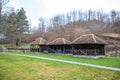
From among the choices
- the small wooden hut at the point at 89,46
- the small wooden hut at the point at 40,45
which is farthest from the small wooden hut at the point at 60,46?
the small wooden hut at the point at 89,46

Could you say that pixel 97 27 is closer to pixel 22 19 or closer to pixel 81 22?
pixel 81 22

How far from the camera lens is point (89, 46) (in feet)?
101

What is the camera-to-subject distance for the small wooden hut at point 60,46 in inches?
1467

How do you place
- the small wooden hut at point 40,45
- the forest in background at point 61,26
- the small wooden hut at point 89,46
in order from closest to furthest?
the small wooden hut at point 89,46 < the small wooden hut at point 40,45 < the forest in background at point 61,26

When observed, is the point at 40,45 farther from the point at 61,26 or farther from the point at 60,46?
the point at 61,26

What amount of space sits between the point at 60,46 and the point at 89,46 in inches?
357

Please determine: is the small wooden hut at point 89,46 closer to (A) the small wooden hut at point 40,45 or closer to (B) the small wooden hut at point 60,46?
(B) the small wooden hut at point 60,46

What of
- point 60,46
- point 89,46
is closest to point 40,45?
point 60,46

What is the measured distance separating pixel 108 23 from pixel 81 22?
12.7 m

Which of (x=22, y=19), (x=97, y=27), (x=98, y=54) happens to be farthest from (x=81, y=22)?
(x=98, y=54)

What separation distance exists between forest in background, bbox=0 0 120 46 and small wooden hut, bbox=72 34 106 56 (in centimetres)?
2488

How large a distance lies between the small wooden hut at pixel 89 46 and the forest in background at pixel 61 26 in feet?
81.6

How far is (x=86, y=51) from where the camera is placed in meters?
30.2

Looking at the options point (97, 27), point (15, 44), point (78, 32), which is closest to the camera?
point (15, 44)
